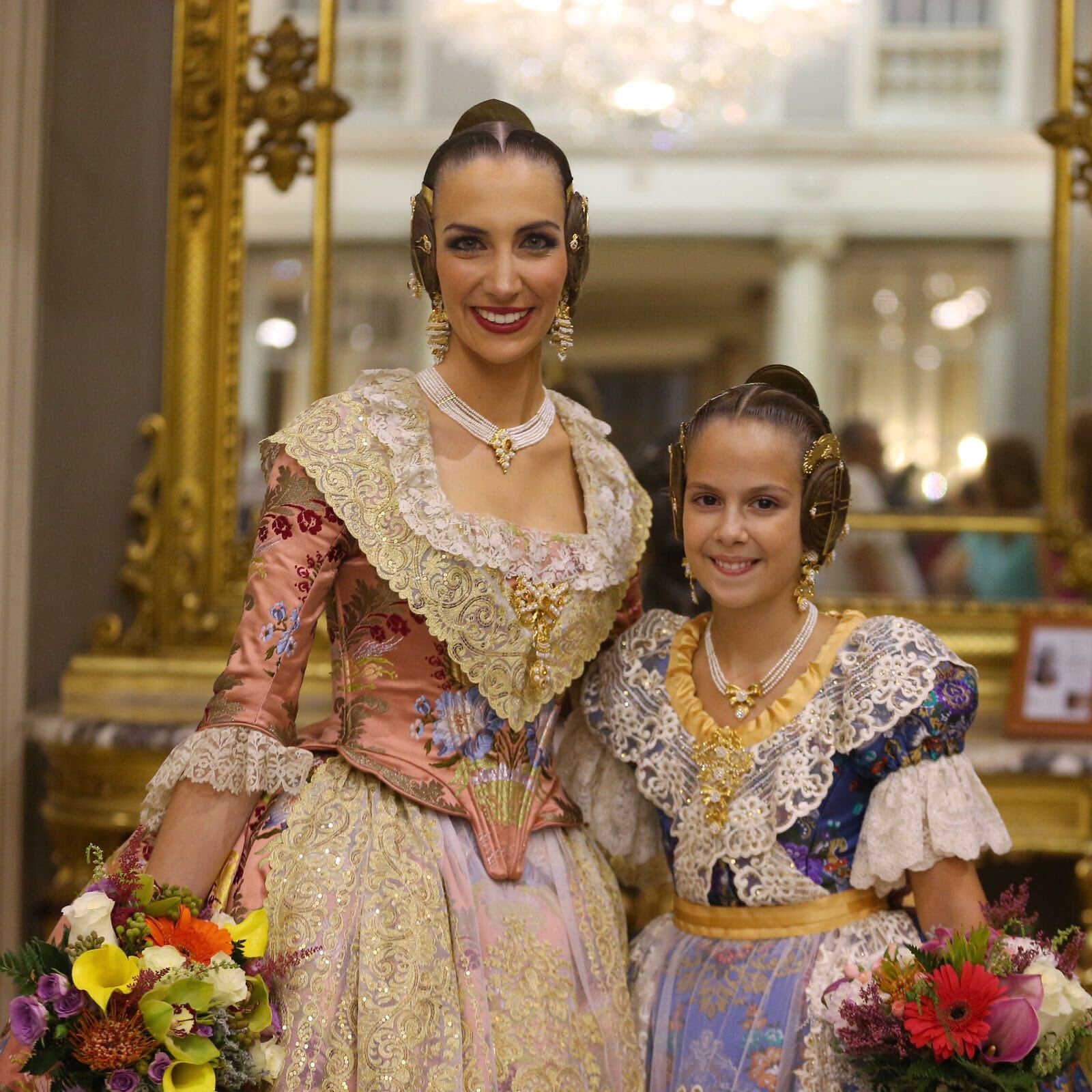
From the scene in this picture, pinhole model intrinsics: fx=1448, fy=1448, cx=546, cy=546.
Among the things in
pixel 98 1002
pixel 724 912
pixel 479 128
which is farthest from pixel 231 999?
pixel 479 128

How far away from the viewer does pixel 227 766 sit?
1.74 metres

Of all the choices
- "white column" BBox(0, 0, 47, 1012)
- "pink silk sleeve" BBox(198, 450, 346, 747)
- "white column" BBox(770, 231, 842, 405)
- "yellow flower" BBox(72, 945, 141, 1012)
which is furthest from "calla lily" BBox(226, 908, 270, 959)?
"white column" BBox(770, 231, 842, 405)

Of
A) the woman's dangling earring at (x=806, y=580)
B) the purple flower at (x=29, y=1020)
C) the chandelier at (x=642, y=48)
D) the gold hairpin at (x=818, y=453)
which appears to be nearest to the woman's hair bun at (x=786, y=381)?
the gold hairpin at (x=818, y=453)

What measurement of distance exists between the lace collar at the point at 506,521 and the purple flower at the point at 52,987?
26.1 inches

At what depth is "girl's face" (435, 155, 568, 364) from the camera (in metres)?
1.85

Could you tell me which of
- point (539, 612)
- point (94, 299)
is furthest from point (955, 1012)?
point (94, 299)

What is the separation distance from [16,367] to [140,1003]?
7.55 feet

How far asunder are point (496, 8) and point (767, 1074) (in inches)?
110

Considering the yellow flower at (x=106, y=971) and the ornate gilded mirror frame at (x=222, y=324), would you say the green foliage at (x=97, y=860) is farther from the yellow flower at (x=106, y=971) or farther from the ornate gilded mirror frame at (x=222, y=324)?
the ornate gilded mirror frame at (x=222, y=324)

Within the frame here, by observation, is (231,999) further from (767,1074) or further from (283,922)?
(767,1074)

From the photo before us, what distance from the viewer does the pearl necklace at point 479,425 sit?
1.96 m

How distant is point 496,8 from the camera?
12.1ft

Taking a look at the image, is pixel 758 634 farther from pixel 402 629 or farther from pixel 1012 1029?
pixel 1012 1029

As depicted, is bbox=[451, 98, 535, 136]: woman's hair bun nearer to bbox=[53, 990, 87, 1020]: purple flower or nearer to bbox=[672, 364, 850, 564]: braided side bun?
bbox=[672, 364, 850, 564]: braided side bun
